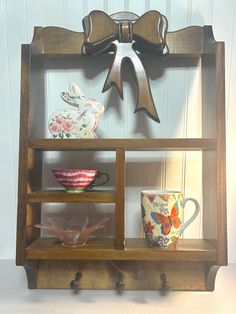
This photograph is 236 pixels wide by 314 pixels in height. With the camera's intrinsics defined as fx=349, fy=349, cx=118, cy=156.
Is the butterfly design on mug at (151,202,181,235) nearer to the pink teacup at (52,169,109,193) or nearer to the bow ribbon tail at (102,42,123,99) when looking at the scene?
the pink teacup at (52,169,109,193)

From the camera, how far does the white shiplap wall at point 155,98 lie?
2.86 feet

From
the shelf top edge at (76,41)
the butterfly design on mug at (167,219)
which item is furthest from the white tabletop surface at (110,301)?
the shelf top edge at (76,41)

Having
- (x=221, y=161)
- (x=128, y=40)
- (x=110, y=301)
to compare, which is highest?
(x=128, y=40)

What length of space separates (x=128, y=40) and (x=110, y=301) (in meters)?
0.55

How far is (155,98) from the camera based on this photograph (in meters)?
0.88

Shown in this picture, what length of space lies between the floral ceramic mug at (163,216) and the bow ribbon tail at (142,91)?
18 centimetres

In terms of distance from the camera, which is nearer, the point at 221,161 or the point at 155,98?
the point at 221,161

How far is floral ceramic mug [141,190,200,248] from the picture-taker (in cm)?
69

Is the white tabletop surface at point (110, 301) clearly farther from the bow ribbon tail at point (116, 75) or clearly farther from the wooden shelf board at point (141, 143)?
the bow ribbon tail at point (116, 75)

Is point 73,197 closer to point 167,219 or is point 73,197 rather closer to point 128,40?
point 167,219

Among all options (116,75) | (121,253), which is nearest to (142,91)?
(116,75)

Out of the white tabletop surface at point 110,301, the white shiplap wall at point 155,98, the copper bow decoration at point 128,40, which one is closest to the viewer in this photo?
the white tabletop surface at point 110,301

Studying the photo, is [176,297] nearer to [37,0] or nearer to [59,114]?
[59,114]

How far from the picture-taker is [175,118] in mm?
875
